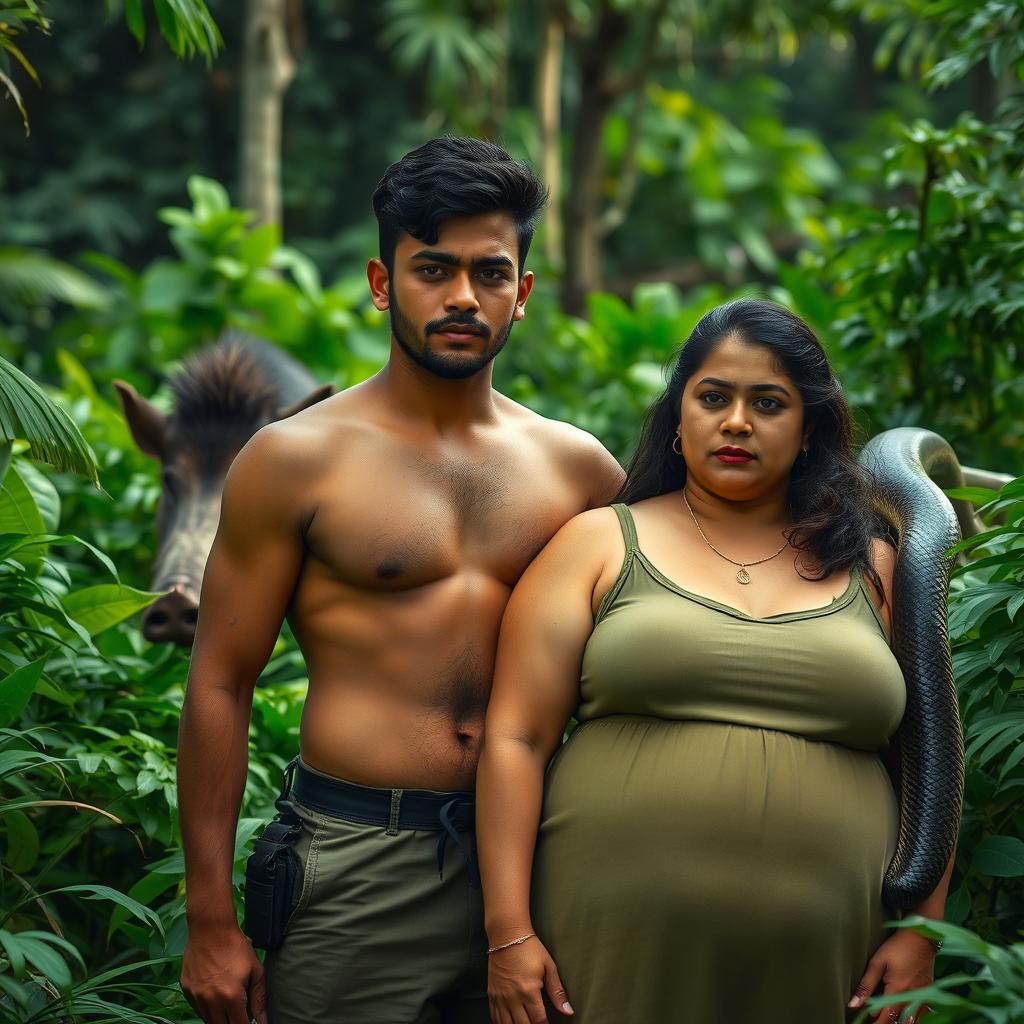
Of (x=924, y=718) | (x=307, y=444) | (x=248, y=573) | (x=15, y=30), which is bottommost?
(x=924, y=718)

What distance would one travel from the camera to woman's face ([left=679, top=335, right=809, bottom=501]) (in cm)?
249

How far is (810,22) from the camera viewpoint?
12.5 m

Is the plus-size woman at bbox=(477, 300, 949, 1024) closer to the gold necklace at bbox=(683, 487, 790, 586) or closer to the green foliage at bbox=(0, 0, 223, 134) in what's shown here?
the gold necklace at bbox=(683, 487, 790, 586)

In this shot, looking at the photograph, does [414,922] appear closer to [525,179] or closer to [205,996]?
[205,996]

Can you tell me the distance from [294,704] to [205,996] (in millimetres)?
1426

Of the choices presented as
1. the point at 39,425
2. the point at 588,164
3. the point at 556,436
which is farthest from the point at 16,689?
the point at 588,164

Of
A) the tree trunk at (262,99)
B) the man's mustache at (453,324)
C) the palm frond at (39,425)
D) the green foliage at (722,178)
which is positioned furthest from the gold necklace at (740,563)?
the green foliage at (722,178)

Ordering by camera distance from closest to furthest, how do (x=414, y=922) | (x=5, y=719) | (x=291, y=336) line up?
1. (x=414, y=922)
2. (x=5, y=719)
3. (x=291, y=336)

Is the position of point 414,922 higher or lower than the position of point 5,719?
lower

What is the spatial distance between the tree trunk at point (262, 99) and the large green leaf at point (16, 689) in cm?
626

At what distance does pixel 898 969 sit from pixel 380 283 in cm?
148

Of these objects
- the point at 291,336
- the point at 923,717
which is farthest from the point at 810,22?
the point at 923,717

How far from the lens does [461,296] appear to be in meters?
2.46

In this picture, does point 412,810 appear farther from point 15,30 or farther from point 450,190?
point 15,30
